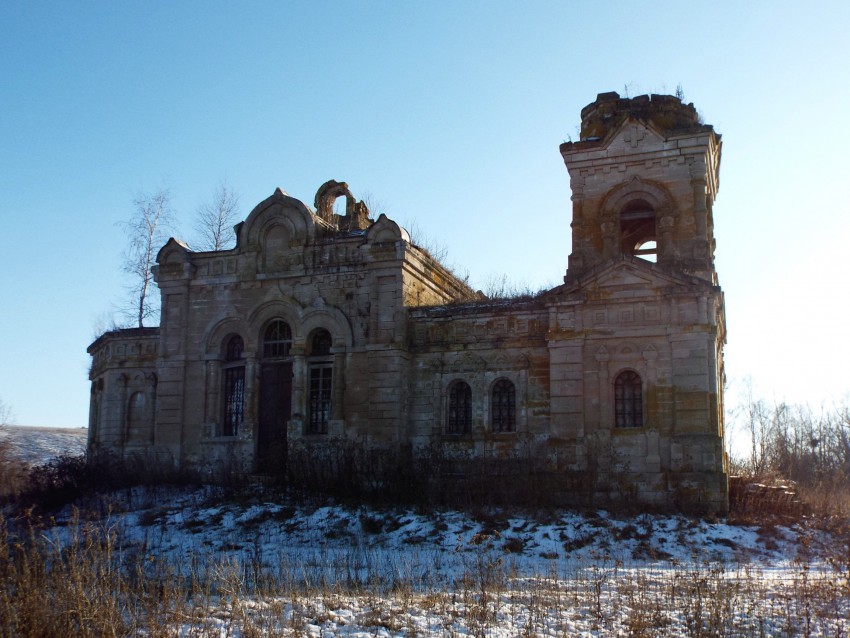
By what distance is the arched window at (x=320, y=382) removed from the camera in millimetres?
22750

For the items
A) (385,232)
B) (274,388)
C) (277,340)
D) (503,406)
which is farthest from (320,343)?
(503,406)

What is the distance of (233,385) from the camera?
941 inches

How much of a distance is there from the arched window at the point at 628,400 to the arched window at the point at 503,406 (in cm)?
252

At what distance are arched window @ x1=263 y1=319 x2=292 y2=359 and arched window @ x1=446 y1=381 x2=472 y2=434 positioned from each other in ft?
14.5

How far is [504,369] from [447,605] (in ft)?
35.6

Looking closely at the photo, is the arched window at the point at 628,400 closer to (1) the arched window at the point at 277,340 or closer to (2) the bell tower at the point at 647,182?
(2) the bell tower at the point at 647,182

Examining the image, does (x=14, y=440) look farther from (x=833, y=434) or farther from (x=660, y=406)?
(x=833, y=434)

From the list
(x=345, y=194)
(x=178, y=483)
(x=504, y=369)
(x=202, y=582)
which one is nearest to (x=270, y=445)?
(x=178, y=483)

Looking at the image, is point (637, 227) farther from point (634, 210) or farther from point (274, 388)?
point (274, 388)

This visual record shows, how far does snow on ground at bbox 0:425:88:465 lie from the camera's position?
41.9 meters

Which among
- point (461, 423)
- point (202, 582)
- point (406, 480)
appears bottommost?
point (202, 582)

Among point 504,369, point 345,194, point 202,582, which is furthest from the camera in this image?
point 345,194

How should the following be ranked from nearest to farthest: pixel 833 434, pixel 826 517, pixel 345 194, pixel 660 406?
pixel 826 517
pixel 660 406
pixel 345 194
pixel 833 434

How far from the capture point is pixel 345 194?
26.8m
